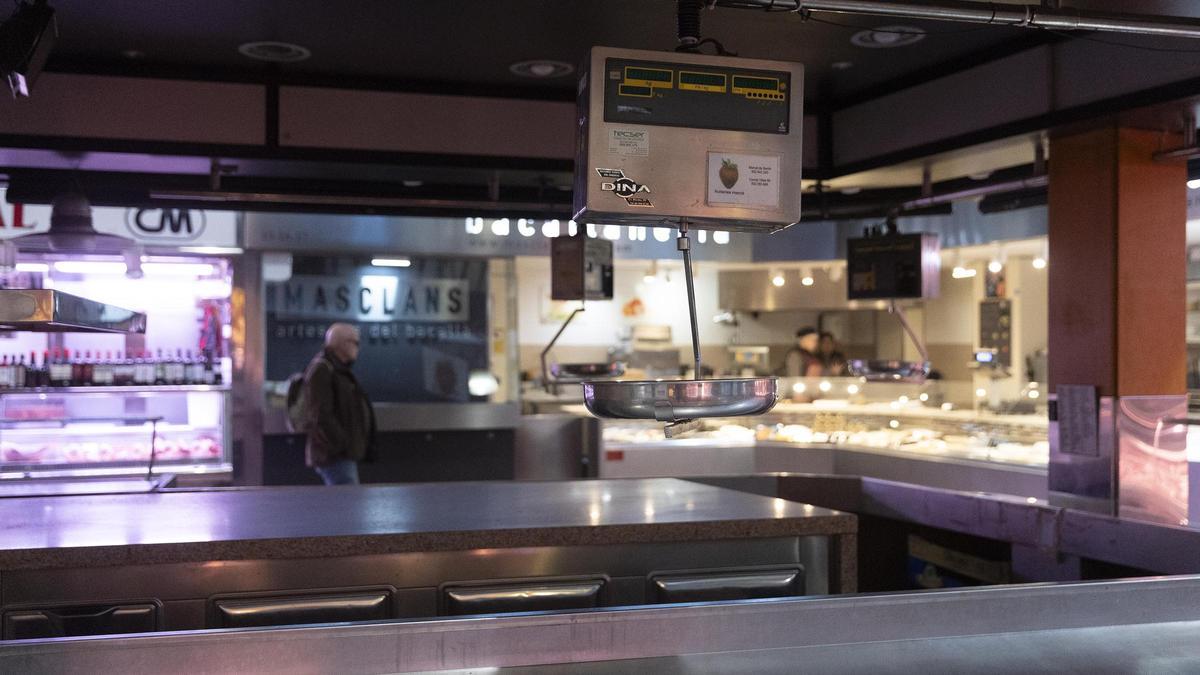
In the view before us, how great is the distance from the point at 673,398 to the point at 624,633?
1.75 ft

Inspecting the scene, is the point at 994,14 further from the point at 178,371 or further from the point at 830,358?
the point at 830,358

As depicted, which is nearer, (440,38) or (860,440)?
(440,38)

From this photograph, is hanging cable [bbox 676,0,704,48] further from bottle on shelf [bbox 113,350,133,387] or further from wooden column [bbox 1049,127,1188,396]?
bottle on shelf [bbox 113,350,133,387]

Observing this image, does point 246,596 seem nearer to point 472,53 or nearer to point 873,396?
point 472,53

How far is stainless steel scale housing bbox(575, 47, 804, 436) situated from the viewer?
8.53 ft

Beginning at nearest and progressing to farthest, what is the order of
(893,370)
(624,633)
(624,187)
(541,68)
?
1. (624,633)
2. (624,187)
3. (541,68)
4. (893,370)

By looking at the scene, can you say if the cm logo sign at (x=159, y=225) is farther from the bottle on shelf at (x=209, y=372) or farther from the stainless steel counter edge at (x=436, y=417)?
the stainless steel counter edge at (x=436, y=417)

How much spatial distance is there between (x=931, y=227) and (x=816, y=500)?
4.87m

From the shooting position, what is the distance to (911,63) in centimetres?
493

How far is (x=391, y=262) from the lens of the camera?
8.84 m

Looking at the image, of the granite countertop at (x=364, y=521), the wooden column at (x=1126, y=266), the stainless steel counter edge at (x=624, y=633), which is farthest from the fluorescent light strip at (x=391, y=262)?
the stainless steel counter edge at (x=624, y=633)

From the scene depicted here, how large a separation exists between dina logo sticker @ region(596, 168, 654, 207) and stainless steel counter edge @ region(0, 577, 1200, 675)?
99 cm

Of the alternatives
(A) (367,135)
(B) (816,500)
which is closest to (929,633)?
(B) (816,500)

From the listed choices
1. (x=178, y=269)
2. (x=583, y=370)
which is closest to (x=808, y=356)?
(x=583, y=370)
